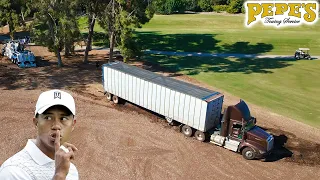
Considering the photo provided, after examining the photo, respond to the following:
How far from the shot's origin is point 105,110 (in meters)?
25.5

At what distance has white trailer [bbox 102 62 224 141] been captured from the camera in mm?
20750

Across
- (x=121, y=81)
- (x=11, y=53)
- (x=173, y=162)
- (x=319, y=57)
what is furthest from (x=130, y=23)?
(x=319, y=57)

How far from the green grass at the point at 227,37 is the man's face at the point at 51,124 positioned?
48598mm

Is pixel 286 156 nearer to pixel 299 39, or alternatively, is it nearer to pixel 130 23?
pixel 130 23

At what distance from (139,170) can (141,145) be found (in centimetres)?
284

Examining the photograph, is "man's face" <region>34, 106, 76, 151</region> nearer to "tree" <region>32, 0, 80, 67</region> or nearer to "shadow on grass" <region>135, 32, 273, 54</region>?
"tree" <region>32, 0, 80, 67</region>

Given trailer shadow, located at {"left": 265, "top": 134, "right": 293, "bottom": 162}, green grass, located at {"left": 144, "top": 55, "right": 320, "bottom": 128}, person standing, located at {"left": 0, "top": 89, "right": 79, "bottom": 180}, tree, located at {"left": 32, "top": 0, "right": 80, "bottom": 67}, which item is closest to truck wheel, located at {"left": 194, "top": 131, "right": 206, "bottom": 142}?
trailer shadow, located at {"left": 265, "top": 134, "right": 293, "bottom": 162}

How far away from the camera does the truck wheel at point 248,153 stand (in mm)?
19406

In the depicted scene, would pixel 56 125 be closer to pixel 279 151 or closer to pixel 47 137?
pixel 47 137

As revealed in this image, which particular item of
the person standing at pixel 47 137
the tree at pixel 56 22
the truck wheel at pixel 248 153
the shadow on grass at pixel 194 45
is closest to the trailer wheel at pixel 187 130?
the truck wheel at pixel 248 153

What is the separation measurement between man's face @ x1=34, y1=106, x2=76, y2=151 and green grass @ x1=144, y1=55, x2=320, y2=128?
25.1 meters

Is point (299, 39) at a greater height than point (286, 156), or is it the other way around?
point (299, 39)

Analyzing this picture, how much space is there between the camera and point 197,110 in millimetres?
20688

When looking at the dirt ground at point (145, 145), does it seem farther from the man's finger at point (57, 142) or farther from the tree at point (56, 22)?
the man's finger at point (57, 142)
